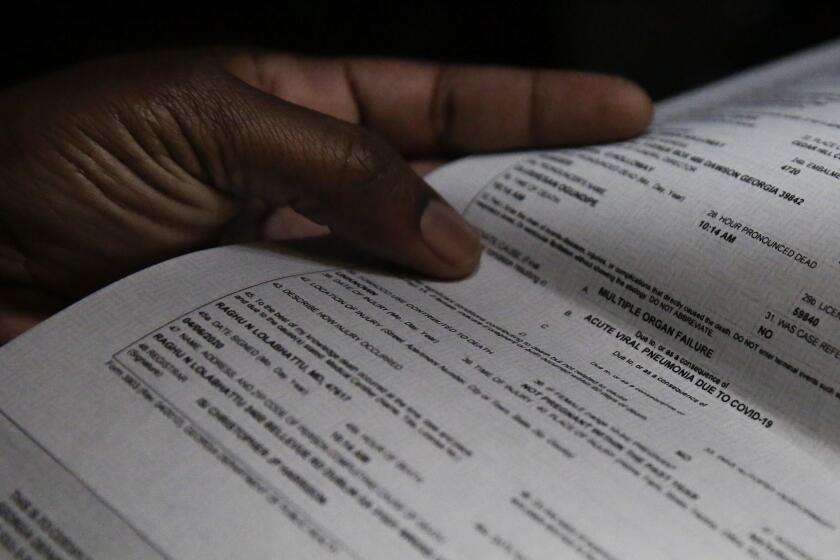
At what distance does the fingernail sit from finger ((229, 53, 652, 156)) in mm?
137

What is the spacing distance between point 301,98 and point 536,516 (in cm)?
45

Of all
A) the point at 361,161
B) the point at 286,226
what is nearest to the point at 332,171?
the point at 361,161

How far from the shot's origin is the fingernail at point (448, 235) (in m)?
0.49

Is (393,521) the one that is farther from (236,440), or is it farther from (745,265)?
(745,265)

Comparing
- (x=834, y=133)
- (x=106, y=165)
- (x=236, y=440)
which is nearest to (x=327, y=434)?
(x=236, y=440)

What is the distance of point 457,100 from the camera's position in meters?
0.66

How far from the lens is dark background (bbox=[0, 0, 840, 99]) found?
33.1 inches

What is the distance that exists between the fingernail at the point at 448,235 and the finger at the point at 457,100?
0.14m

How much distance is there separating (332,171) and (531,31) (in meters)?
0.48

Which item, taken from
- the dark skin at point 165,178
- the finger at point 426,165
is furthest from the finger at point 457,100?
the dark skin at point 165,178

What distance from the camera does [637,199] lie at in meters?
0.50

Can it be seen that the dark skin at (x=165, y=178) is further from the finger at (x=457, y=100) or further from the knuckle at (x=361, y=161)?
the finger at (x=457, y=100)

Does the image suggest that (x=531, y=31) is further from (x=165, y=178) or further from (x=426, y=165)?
(x=165, y=178)

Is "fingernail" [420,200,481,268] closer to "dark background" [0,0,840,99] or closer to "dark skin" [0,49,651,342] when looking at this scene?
"dark skin" [0,49,651,342]
